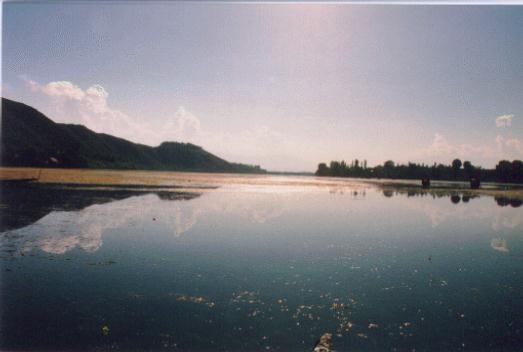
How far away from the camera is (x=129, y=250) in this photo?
496 inches

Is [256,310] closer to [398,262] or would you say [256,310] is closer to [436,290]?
[436,290]

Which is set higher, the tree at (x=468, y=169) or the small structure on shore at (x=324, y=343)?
the tree at (x=468, y=169)

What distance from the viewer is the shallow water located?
686 centimetres

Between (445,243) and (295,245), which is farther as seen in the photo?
(445,243)

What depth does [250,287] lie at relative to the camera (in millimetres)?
9156

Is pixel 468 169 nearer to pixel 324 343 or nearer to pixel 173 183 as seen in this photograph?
pixel 173 183

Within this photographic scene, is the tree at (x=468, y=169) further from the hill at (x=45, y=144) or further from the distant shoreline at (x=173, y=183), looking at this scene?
the hill at (x=45, y=144)

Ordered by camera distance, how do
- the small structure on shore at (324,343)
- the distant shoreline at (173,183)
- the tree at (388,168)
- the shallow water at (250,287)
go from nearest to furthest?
the small structure on shore at (324,343), the shallow water at (250,287), the distant shoreline at (173,183), the tree at (388,168)

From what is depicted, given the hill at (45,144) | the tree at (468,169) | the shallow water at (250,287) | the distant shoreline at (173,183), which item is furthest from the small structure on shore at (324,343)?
the tree at (468,169)

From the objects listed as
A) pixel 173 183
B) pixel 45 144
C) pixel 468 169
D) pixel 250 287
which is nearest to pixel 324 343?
pixel 250 287

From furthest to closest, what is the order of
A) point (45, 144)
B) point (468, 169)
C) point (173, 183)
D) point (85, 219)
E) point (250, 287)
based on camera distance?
point (45, 144), point (468, 169), point (173, 183), point (85, 219), point (250, 287)

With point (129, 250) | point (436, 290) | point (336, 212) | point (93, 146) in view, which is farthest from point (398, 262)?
point (93, 146)

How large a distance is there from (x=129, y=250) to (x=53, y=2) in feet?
31.3

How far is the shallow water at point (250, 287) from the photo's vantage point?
6.86 meters
